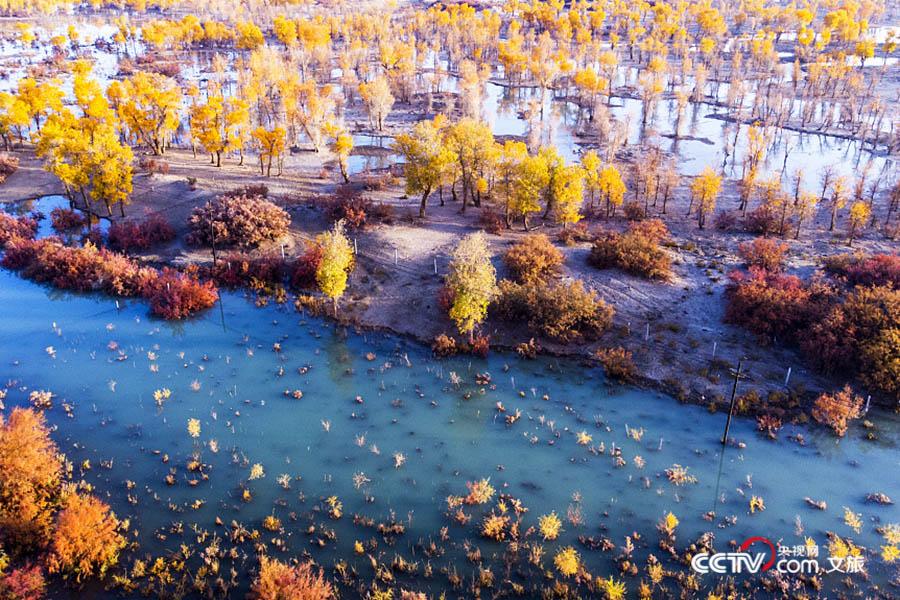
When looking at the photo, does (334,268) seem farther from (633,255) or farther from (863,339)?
(863,339)

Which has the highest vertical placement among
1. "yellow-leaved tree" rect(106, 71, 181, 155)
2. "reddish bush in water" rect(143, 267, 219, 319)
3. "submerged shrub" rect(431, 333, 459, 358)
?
"yellow-leaved tree" rect(106, 71, 181, 155)

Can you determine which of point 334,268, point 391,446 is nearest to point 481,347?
point 391,446

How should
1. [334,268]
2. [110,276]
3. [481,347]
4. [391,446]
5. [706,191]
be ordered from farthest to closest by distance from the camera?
1. [706,191]
2. [110,276]
3. [334,268]
4. [481,347]
5. [391,446]

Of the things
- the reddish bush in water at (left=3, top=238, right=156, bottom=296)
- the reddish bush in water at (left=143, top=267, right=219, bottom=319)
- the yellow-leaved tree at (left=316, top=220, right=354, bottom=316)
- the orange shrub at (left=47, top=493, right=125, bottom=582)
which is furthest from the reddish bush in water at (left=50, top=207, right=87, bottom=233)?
the orange shrub at (left=47, top=493, right=125, bottom=582)

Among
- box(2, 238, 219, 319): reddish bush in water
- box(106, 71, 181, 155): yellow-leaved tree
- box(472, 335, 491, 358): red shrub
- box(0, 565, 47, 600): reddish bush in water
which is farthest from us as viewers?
box(106, 71, 181, 155): yellow-leaved tree

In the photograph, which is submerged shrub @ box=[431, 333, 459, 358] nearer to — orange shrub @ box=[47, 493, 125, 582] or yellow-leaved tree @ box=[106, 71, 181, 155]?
orange shrub @ box=[47, 493, 125, 582]
